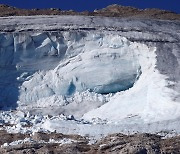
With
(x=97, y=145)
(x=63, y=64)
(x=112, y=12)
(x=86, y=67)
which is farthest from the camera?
(x=112, y=12)

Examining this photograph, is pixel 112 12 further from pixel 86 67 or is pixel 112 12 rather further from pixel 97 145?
pixel 97 145

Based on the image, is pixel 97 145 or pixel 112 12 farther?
pixel 112 12

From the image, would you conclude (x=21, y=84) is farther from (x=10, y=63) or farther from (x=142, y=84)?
(x=142, y=84)

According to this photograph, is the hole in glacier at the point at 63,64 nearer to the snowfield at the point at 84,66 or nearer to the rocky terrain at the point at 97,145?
the snowfield at the point at 84,66

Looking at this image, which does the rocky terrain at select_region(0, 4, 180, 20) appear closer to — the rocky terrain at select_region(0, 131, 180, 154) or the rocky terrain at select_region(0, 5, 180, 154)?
the rocky terrain at select_region(0, 5, 180, 154)

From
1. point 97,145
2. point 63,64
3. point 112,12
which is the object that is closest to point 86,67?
point 63,64

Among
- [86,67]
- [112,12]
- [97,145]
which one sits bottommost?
[97,145]

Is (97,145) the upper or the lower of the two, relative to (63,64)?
lower
